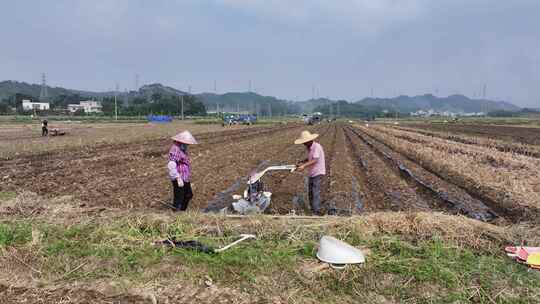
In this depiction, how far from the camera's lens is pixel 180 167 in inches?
249

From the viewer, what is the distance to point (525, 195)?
27.5 ft

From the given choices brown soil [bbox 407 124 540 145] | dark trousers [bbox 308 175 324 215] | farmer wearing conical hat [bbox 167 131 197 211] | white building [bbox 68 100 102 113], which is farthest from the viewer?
white building [bbox 68 100 102 113]

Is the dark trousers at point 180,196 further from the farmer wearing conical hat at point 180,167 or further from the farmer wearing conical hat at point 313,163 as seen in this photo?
the farmer wearing conical hat at point 313,163

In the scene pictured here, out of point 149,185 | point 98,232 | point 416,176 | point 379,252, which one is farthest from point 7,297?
point 416,176

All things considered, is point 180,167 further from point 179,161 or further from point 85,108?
point 85,108

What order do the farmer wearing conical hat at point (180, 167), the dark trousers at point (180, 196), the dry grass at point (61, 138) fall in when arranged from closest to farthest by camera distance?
the farmer wearing conical hat at point (180, 167)
the dark trousers at point (180, 196)
the dry grass at point (61, 138)

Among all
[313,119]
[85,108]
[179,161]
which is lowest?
[179,161]

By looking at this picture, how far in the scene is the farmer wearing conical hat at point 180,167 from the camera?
6.10 metres

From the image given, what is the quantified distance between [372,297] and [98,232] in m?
3.70

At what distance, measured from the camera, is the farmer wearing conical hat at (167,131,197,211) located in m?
6.10

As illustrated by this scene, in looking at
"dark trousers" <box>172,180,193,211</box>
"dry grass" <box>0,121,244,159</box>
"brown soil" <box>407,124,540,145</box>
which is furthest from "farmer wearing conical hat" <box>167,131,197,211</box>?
"brown soil" <box>407,124,540,145</box>

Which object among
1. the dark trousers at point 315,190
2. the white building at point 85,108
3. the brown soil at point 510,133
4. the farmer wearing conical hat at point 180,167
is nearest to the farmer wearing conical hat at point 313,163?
the dark trousers at point 315,190

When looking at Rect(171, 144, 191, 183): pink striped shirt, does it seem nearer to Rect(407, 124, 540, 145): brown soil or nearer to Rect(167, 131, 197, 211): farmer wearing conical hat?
Rect(167, 131, 197, 211): farmer wearing conical hat

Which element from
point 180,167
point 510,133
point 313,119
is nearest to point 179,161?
point 180,167
